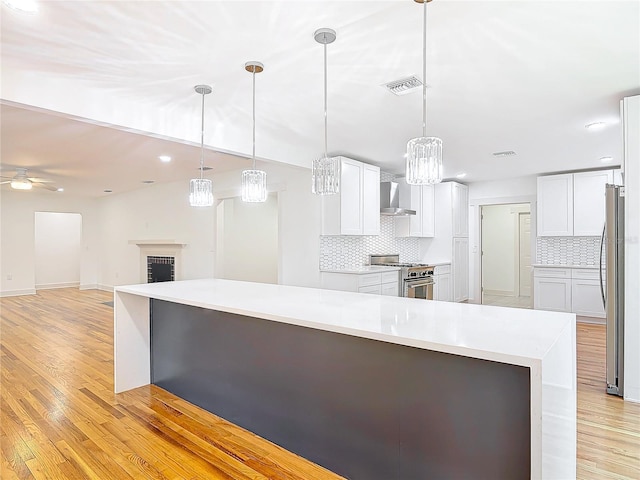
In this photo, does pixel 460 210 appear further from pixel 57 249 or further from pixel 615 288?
pixel 57 249

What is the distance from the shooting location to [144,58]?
8.16 ft

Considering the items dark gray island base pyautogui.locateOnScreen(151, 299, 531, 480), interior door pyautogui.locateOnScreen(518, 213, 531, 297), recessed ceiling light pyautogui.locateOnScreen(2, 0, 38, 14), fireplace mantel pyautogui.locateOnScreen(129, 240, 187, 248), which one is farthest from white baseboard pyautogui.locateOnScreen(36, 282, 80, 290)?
interior door pyautogui.locateOnScreen(518, 213, 531, 297)

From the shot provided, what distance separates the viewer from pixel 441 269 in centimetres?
671

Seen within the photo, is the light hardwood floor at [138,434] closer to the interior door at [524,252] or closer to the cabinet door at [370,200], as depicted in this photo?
the cabinet door at [370,200]

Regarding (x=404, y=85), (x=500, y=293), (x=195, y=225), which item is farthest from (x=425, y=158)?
(x=500, y=293)

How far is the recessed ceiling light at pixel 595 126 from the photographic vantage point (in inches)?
149

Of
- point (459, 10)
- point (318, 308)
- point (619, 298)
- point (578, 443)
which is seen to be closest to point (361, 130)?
point (459, 10)

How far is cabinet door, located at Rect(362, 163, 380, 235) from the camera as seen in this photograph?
5.30 m

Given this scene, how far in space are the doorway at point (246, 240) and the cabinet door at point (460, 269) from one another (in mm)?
3469

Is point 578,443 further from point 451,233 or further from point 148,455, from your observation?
point 451,233

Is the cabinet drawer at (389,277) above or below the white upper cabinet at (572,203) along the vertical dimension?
below

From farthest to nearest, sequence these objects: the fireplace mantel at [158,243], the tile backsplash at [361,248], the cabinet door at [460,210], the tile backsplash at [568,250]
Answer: the fireplace mantel at [158,243], the cabinet door at [460,210], the tile backsplash at [568,250], the tile backsplash at [361,248]

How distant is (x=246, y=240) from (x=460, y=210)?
423cm

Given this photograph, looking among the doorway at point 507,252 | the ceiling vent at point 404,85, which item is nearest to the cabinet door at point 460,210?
the doorway at point 507,252
